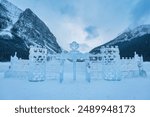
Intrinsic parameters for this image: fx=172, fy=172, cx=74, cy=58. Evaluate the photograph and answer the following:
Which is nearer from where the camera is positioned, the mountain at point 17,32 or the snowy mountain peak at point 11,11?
the mountain at point 17,32

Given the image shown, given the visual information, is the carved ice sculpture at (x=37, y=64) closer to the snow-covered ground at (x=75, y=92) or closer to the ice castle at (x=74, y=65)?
the ice castle at (x=74, y=65)

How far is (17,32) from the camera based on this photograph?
113 feet

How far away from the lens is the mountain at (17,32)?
893 inches

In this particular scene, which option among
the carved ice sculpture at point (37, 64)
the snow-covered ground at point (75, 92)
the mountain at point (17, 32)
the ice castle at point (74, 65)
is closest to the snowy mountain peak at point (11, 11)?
the mountain at point (17, 32)

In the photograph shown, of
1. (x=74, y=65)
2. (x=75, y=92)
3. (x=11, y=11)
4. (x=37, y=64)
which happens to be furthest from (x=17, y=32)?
(x=75, y=92)

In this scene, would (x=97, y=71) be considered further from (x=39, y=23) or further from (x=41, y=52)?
(x=39, y=23)

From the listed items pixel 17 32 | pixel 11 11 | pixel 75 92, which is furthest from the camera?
pixel 11 11

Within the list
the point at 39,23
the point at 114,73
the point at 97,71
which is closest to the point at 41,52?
the point at 97,71

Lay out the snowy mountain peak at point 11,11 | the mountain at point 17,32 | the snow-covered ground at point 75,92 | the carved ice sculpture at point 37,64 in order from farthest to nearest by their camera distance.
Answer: the snowy mountain peak at point 11,11 → the mountain at point 17,32 → the carved ice sculpture at point 37,64 → the snow-covered ground at point 75,92

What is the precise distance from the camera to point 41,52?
1045 centimetres

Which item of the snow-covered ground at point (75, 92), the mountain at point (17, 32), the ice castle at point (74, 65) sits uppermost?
the mountain at point (17, 32)

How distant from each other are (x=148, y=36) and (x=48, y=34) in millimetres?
37648

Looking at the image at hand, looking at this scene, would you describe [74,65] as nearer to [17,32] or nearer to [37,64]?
[37,64]

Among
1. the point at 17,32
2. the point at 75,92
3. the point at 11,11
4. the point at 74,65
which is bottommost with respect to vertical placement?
the point at 75,92
